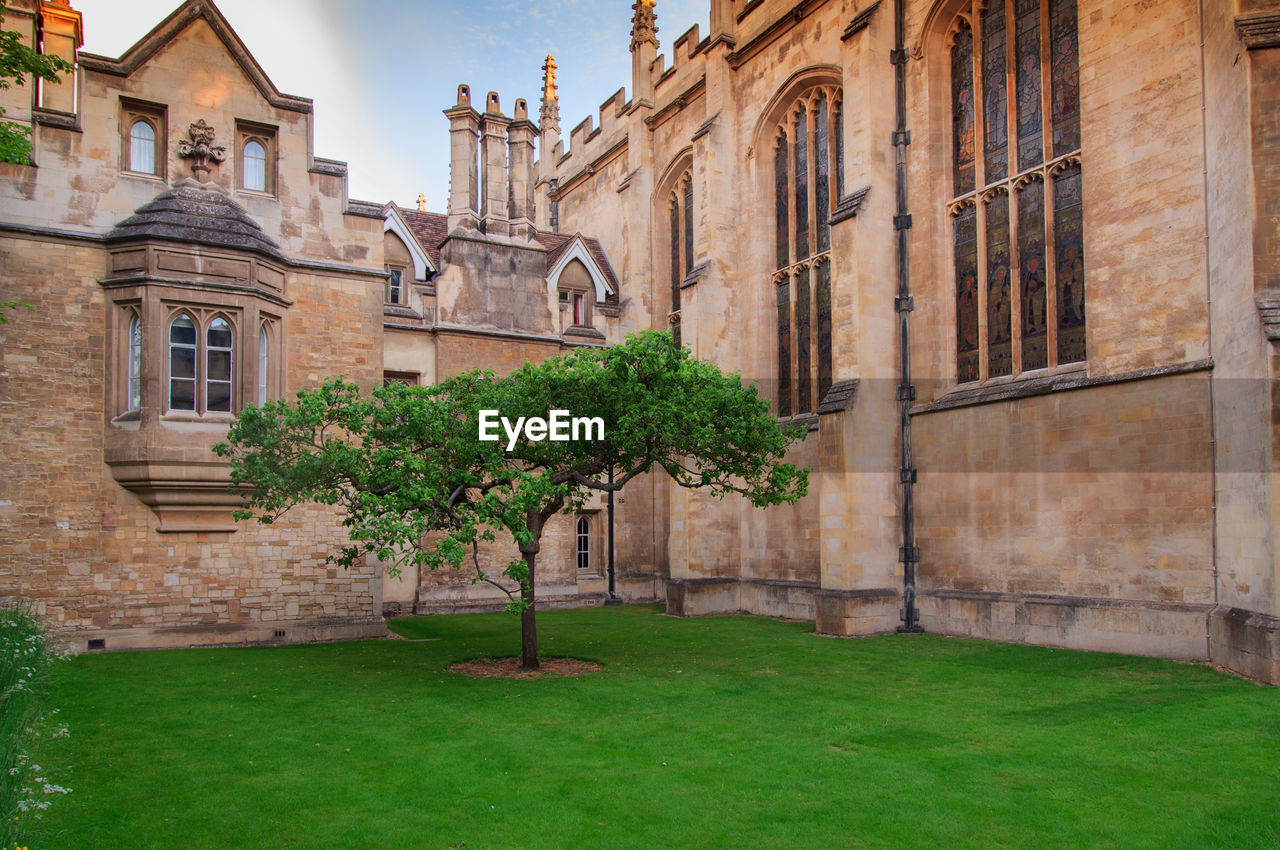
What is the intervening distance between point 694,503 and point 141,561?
42.9 feet

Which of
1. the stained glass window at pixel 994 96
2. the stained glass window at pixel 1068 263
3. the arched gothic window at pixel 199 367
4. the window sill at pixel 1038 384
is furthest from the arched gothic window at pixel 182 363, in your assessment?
the stained glass window at pixel 1068 263

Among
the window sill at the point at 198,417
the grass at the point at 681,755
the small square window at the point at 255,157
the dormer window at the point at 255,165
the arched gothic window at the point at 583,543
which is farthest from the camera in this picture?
the arched gothic window at the point at 583,543

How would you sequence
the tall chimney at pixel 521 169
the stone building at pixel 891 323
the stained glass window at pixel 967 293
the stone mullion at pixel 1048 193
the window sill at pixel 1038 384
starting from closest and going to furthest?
the stone building at pixel 891 323, the window sill at pixel 1038 384, the stone mullion at pixel 1048 193, the stained glass window at pixel 967 293, the tall chimney at pixel 521 169

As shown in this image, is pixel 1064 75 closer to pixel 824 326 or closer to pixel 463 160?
pixel 824 326

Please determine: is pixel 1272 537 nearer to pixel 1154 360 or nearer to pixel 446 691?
pixel 1154 360

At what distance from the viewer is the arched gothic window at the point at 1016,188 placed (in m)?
16.6

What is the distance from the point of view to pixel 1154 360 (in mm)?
14359

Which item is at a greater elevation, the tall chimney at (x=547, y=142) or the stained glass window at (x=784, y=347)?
the tall chimney at (x=547, y=142)

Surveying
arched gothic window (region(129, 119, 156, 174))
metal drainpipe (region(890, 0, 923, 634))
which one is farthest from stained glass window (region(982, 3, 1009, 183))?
arched gothic window (region(129, 119, 156, 174))

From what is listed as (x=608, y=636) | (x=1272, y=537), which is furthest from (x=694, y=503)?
(x=1272, y=537)

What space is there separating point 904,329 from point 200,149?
1543cm

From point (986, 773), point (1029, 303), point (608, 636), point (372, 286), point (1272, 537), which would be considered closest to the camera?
point (986, 773)

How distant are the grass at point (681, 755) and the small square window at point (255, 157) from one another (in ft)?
33.4

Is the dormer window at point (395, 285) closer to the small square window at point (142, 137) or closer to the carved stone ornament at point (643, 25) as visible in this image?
the small square window at point (142, 137)
